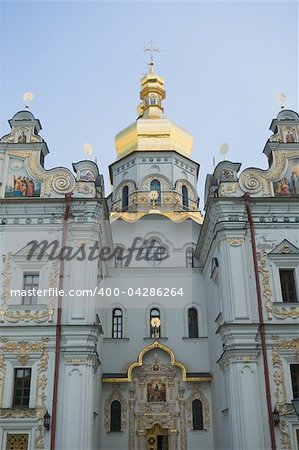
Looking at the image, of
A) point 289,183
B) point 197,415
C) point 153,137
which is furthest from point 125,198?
point 197,415

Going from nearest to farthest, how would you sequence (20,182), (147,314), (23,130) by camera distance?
(20,182), (23,130), (147,314)

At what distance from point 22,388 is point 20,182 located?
6888 millimetres

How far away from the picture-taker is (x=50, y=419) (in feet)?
49.5

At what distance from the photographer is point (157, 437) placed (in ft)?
66.0

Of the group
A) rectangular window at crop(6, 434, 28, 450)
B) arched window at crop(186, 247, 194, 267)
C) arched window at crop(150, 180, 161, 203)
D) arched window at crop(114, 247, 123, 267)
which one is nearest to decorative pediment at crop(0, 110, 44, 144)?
arched window at crop(114, 247, 123, 267)

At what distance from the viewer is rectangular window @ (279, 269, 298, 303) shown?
56.3 ft

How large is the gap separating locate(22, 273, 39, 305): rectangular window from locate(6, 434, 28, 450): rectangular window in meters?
3.88

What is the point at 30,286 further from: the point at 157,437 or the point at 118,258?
the point at 157,437

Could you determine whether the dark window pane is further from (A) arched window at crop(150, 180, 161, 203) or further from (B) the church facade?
(B) the church facade

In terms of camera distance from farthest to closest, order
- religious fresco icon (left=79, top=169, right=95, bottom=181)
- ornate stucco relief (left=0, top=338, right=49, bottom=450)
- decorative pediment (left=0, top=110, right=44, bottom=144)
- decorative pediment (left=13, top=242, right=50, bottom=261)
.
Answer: decorative pediment (left=0, top=110, right=44, bottom=144) → religious fresco icon (left=79, top=169, right=95, bottom=181) → decorative pediment (left=13, top=242, right=50, bottom=261) → ornate stucco relief (left=0, top=338, right=49, bottom=450)

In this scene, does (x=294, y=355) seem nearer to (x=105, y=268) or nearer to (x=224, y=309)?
(x=224, y=309)

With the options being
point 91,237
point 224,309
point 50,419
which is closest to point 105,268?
point 91,237

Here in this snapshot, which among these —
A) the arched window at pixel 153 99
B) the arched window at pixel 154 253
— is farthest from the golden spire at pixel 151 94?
the arched window at pixel 154 253

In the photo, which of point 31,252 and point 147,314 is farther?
point 147,314
